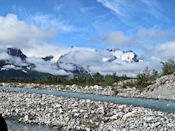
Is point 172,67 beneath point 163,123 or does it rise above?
above

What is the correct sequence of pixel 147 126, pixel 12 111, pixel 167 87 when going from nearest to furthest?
pixel 147 126 < pixel 12 111 < pixel 167 87

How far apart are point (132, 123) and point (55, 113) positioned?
10.6 metres

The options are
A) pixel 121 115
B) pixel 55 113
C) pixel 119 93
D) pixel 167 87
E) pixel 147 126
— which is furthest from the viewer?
pixel 119 93

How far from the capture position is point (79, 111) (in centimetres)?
3178

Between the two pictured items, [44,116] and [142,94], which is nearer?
[44,116]

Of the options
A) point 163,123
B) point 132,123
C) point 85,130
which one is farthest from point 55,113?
point 163,123

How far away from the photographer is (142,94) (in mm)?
117750

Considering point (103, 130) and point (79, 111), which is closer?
point (103, 130)

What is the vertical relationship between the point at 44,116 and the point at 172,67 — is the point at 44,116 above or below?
below

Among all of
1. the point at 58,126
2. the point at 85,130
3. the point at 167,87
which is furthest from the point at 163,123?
the point at 167,87

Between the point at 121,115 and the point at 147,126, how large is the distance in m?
5.89

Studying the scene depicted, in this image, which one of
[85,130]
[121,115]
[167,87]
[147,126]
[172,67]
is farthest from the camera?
[172,67]

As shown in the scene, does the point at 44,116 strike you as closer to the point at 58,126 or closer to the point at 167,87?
the point at 58,126

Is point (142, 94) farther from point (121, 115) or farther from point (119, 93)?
point (121, 115)
